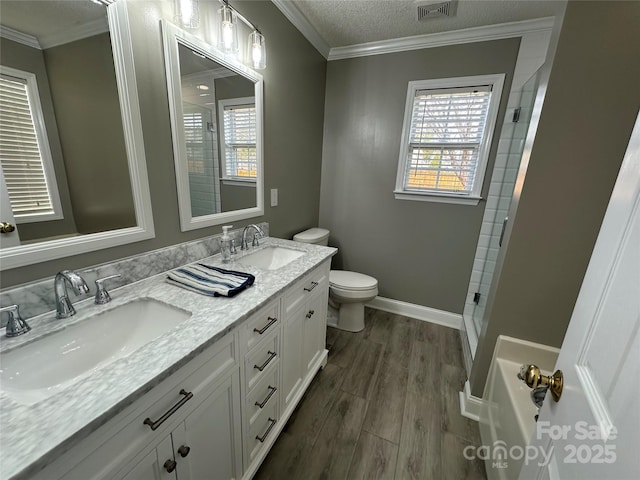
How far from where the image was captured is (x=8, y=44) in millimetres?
740

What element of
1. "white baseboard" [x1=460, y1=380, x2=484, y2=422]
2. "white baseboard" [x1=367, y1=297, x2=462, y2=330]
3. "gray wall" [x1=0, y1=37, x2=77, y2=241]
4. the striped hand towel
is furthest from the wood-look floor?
"gray wall" [x1=0, y1=37, x2=77, y2=241]

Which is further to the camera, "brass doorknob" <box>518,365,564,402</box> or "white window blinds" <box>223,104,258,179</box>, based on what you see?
"white window blinds" <box>223,104,258,179</box>

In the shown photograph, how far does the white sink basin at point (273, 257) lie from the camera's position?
1653 mm

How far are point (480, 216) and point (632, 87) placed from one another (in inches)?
50.6

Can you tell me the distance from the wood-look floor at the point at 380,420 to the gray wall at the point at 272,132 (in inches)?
47.0

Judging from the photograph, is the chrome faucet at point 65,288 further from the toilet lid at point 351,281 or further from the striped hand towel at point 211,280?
the toilet lid at point 351,281

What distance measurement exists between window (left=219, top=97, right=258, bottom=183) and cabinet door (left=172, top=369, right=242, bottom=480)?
1.19m

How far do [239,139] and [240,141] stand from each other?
0.5 inches

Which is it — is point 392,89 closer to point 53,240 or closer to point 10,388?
point 53,240

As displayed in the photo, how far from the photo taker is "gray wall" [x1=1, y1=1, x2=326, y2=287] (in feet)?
3.35

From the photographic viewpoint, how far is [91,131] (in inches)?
37.3

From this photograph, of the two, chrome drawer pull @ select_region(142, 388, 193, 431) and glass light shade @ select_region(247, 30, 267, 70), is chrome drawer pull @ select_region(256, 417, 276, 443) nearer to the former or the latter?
chrome drawer pull @ select_region(142, 388, 193, 431)

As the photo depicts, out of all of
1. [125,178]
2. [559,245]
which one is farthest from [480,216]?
[125,178]

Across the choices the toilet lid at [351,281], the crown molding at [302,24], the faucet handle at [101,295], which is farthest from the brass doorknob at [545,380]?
the crown molding at [302,24]
